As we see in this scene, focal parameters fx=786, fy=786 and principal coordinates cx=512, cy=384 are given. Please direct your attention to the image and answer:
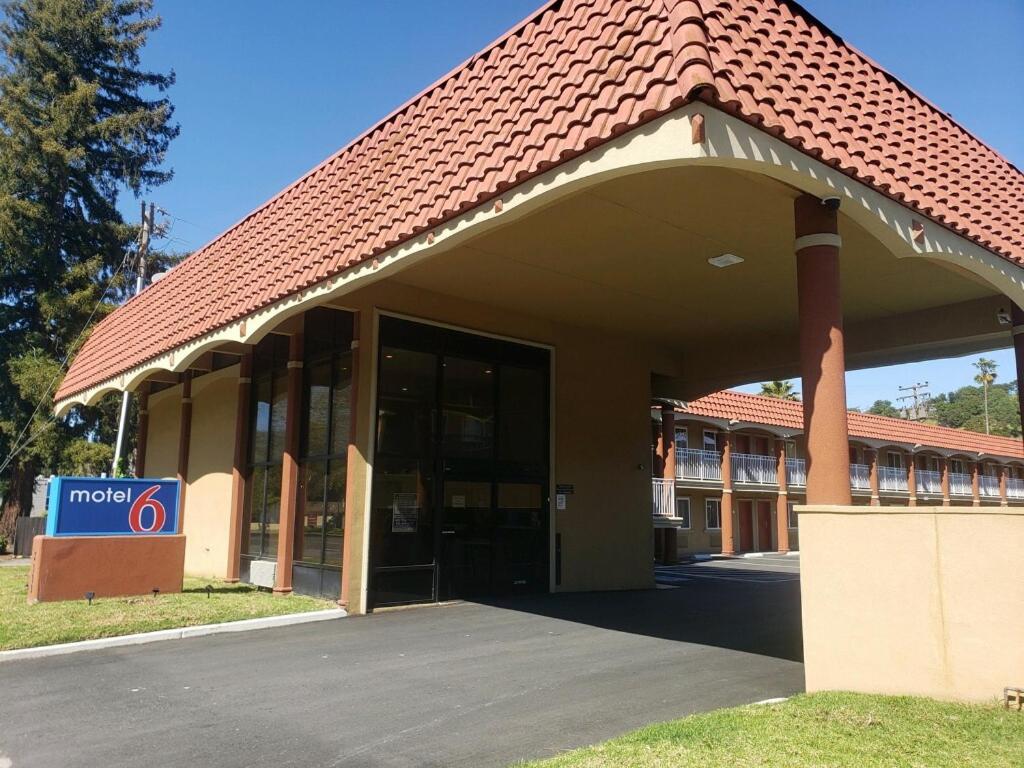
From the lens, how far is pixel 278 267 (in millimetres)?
11688

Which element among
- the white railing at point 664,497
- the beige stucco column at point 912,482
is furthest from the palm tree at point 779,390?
the white railing at point 664,497

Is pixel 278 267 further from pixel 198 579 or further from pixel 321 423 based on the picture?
pixel 198 579

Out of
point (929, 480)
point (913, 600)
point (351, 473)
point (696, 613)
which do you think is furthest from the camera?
point (929, 480)

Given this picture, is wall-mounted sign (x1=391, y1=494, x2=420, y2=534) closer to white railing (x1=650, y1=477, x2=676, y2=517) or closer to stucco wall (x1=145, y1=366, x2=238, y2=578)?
stucco wall (x1=145, y1=366, x2=238, y2=578)

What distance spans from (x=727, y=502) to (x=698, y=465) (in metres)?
2.58

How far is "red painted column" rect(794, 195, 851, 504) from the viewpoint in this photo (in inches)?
275

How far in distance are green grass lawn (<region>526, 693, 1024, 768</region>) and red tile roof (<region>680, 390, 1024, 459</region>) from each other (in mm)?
20626

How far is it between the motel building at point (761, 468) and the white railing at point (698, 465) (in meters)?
0.04

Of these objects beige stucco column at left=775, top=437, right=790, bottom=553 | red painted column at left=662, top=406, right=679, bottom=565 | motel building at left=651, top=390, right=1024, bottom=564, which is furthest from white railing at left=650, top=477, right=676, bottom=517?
beige stucco column at left=775, top=437, right=790, bottom=553

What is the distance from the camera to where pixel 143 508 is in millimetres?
12297

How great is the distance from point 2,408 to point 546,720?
94.1ft

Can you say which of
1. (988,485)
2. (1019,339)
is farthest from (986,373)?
(1019,339)

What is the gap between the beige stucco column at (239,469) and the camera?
1503 centimetres

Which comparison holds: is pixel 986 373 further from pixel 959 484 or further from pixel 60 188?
pixel 60 188
